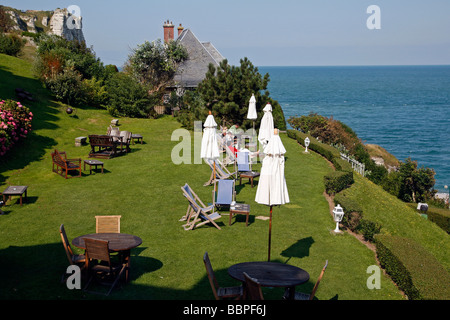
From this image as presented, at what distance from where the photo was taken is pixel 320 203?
48.6ft

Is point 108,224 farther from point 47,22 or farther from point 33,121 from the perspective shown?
point 47,22

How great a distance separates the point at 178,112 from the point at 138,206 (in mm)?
17279

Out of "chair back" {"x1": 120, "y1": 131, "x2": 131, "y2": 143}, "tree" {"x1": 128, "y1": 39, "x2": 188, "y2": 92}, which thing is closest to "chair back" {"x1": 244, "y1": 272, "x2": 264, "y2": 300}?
"chair back" {"x1": 120, "y1": 131, "x2": 131, "y2": 143}

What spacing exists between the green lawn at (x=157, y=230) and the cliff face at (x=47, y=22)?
3817 centimetres

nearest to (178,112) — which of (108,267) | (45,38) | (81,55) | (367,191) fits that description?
(81,55)

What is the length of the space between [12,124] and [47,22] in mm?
82448

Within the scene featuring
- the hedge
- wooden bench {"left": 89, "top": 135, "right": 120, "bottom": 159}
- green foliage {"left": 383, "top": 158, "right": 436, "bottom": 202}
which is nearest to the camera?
the hedge

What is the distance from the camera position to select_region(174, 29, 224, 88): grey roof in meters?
34.2

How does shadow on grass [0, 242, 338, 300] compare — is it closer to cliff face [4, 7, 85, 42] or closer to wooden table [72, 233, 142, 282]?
wooden table [72, 233, 142, 282]

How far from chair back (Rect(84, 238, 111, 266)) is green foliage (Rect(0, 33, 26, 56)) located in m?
30.6

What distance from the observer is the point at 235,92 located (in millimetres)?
24047

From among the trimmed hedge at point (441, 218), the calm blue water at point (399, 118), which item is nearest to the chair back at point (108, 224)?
the trimmed hedge at point (441, 218)

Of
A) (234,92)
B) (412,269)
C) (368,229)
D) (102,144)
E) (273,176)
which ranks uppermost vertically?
(234,92)

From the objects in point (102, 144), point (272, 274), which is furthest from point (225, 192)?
point (102, 144)
